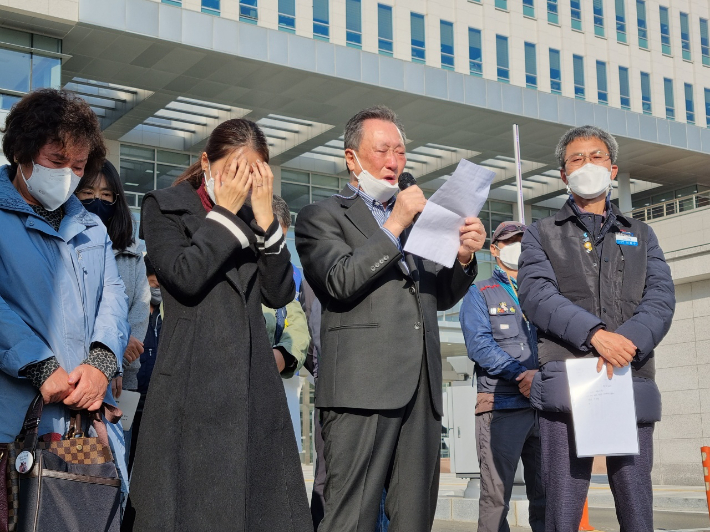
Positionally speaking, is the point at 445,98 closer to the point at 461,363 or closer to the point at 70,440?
the point at 461,363

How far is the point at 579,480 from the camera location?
435 cm

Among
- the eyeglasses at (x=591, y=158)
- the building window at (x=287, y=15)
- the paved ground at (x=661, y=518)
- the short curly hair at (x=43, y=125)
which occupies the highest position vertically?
the building window at (x=287, y=15)

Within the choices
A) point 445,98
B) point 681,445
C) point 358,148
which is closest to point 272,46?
point 445,98

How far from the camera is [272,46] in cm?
2581

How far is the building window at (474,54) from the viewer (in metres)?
34.3

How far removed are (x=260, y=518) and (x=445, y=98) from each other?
2585cm

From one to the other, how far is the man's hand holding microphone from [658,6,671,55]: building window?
38.9m

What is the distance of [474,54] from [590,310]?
1226 inches

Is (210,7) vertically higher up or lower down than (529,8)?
lower down

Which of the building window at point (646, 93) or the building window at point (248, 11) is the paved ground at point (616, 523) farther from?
the building window at point (646, 93)

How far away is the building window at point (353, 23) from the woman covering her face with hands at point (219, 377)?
28.2 m

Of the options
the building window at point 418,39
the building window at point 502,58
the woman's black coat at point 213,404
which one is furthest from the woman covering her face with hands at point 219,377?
the building window at point 502,58

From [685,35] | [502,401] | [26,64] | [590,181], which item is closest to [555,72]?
[685,35]

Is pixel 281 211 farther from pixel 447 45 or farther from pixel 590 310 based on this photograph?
pixel 447 45
